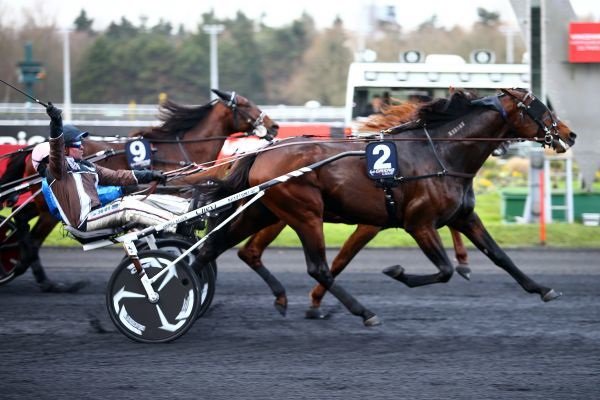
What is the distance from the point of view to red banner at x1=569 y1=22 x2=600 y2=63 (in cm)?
1311

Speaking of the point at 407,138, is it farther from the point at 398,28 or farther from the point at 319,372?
the point at 398,28

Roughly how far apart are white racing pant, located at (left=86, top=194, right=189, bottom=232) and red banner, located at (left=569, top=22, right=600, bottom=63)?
26.3 feet

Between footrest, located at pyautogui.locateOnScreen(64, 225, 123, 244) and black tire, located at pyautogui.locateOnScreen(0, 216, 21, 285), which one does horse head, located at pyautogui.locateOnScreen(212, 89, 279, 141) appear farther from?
footrest, located at pyautogui.locateOnScreen(64, 225, 123, 244)

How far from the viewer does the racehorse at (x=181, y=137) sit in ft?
29.6

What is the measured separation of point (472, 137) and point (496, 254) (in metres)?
0.89

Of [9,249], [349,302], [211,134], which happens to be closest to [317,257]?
[349,302]

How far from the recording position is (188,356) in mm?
6219

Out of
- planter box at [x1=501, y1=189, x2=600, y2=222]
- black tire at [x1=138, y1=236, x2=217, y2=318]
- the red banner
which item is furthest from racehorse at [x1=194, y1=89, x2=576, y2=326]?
planter box at [x1=501, y1=189, x2=600, y2=222]

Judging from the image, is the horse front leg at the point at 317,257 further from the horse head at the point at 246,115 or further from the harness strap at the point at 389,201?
the horse head at the point at 246,115

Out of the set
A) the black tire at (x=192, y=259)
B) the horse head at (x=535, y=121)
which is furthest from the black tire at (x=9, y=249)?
the horse head at (x=535, y=121)

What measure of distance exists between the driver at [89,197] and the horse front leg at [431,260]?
171 cm

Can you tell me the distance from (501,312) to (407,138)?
1.63 meters

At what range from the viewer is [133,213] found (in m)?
6.70

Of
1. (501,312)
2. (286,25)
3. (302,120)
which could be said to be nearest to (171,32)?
(286,25)
